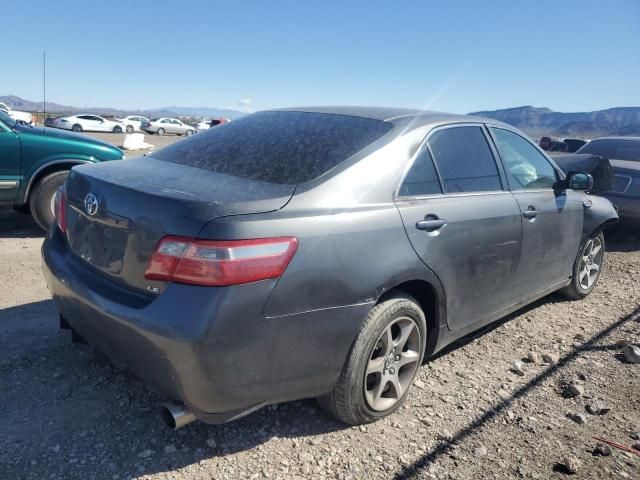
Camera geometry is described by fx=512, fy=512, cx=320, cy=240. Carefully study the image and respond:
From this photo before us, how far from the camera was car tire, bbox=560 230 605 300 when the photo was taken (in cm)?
449

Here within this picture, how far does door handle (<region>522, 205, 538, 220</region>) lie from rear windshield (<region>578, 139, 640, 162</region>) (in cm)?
553

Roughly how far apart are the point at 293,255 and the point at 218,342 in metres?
0.45

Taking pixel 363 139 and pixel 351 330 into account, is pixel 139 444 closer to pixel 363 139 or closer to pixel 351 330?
pixel 351 330

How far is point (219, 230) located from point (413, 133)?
134 cm

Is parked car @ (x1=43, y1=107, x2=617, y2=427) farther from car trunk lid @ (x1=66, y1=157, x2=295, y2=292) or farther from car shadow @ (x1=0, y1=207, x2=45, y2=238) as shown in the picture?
car shadow @ (x1=0, y1=207, x2=45, y2=238)

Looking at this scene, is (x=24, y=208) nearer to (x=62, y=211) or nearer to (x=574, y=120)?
(x=62, y=211)

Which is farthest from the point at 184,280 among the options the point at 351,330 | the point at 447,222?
the point at 447,222

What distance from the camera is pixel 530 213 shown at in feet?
11.4

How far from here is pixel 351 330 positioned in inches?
91.2

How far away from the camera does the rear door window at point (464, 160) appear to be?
2941 millimetres

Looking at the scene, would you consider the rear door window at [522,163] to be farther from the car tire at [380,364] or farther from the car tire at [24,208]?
the car tire at [24,208]

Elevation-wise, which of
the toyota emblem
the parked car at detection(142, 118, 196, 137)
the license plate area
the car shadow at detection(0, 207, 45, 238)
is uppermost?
the toyota emblem

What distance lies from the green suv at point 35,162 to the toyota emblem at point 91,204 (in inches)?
148

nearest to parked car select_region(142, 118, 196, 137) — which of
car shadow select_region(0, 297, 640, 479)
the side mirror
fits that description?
the side mirror
